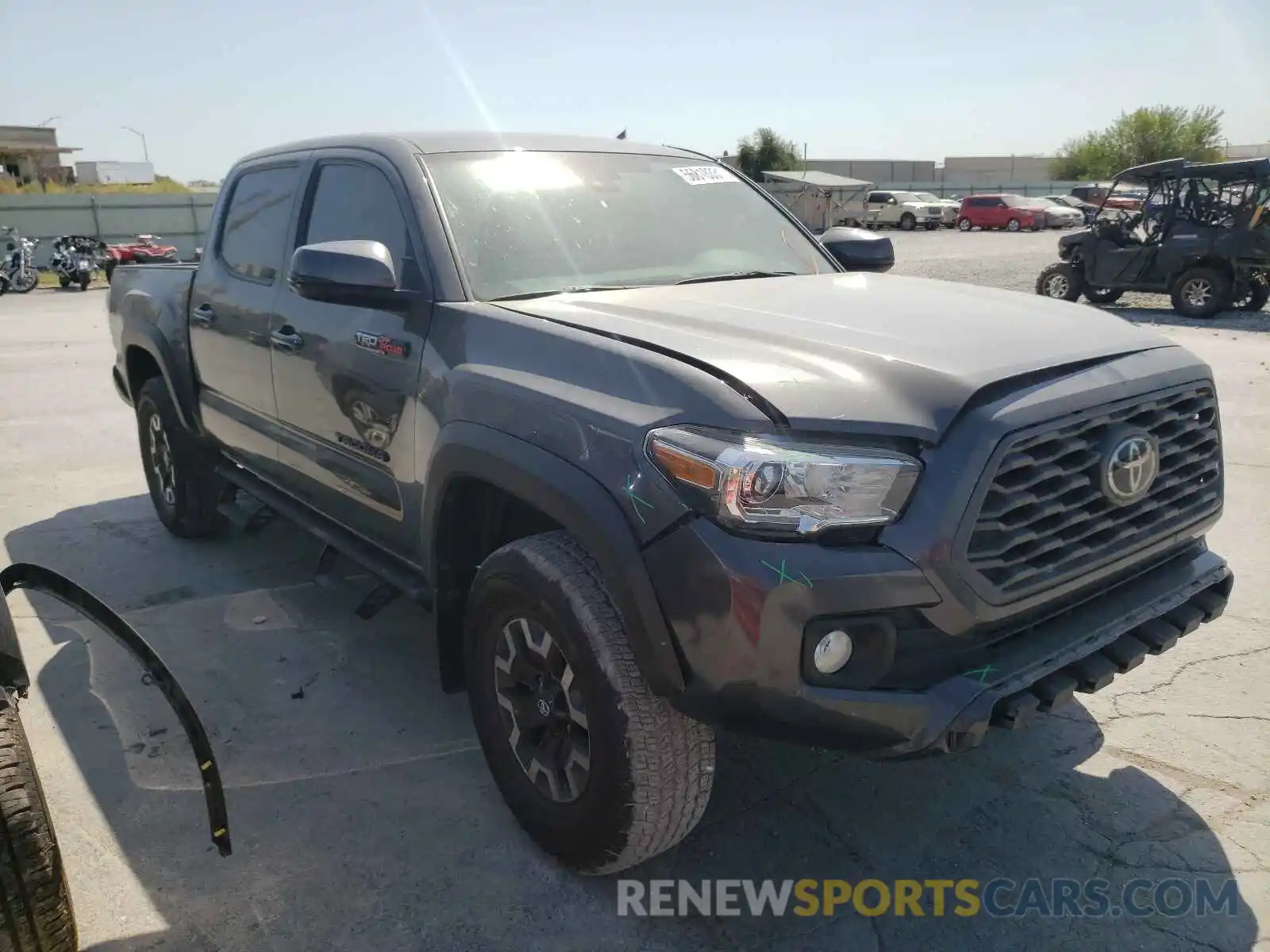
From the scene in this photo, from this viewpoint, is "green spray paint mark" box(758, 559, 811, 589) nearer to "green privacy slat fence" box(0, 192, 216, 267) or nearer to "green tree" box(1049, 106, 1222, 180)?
"green privacy slat fence" box(0, 192, 216, 267)

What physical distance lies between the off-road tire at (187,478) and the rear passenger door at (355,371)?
4.39ft

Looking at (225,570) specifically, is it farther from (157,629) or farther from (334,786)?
(334,786)

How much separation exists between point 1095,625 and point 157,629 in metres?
3.63

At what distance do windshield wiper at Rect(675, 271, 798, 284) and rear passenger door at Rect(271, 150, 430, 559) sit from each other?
90 cm

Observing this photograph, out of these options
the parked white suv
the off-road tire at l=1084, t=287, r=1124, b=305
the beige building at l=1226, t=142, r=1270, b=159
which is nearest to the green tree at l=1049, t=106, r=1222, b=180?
the beige building at l=1226, t=142, r=1270, b=159

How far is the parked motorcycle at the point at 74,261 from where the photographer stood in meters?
21.8

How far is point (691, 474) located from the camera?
83.2 inches

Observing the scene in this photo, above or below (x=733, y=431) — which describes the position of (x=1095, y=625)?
below

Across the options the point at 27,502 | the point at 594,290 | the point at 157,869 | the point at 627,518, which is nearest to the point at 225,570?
the point at 27,502

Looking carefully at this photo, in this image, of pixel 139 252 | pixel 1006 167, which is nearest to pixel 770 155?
pixel 1006 167

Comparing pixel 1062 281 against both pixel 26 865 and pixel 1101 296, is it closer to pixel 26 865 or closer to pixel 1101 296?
pixel 1101 296

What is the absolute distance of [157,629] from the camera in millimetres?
4242

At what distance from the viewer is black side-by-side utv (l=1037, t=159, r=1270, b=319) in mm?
13742

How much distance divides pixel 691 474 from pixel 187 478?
3.90 metres
